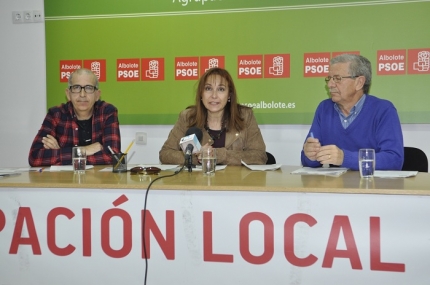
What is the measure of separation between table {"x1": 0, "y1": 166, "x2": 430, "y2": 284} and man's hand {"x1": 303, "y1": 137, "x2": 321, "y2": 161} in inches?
15.2

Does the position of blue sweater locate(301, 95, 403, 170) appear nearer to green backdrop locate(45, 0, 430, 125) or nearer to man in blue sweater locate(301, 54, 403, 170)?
man in blue sweater locate(301, 54, 403, 170)

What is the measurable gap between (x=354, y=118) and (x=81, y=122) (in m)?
1.80

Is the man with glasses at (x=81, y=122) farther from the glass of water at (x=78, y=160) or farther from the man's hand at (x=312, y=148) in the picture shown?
the man's hand at (x=312, y=148)

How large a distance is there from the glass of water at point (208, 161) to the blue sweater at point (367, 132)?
0.68m

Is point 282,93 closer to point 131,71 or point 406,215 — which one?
point 131,71

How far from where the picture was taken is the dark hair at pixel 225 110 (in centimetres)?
322

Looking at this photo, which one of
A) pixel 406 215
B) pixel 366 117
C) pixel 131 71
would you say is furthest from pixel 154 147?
pixel 406 215

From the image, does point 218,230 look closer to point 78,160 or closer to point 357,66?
point 78,160

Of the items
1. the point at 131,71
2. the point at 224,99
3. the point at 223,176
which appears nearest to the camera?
the point at 223,176

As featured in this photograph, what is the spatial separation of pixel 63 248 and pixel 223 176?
0.80 m

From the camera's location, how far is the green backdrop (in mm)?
3674

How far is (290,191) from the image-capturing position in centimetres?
198

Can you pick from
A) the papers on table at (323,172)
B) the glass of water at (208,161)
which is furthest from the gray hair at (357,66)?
the glass of water at (208,161)

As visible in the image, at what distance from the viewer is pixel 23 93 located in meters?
4.35
